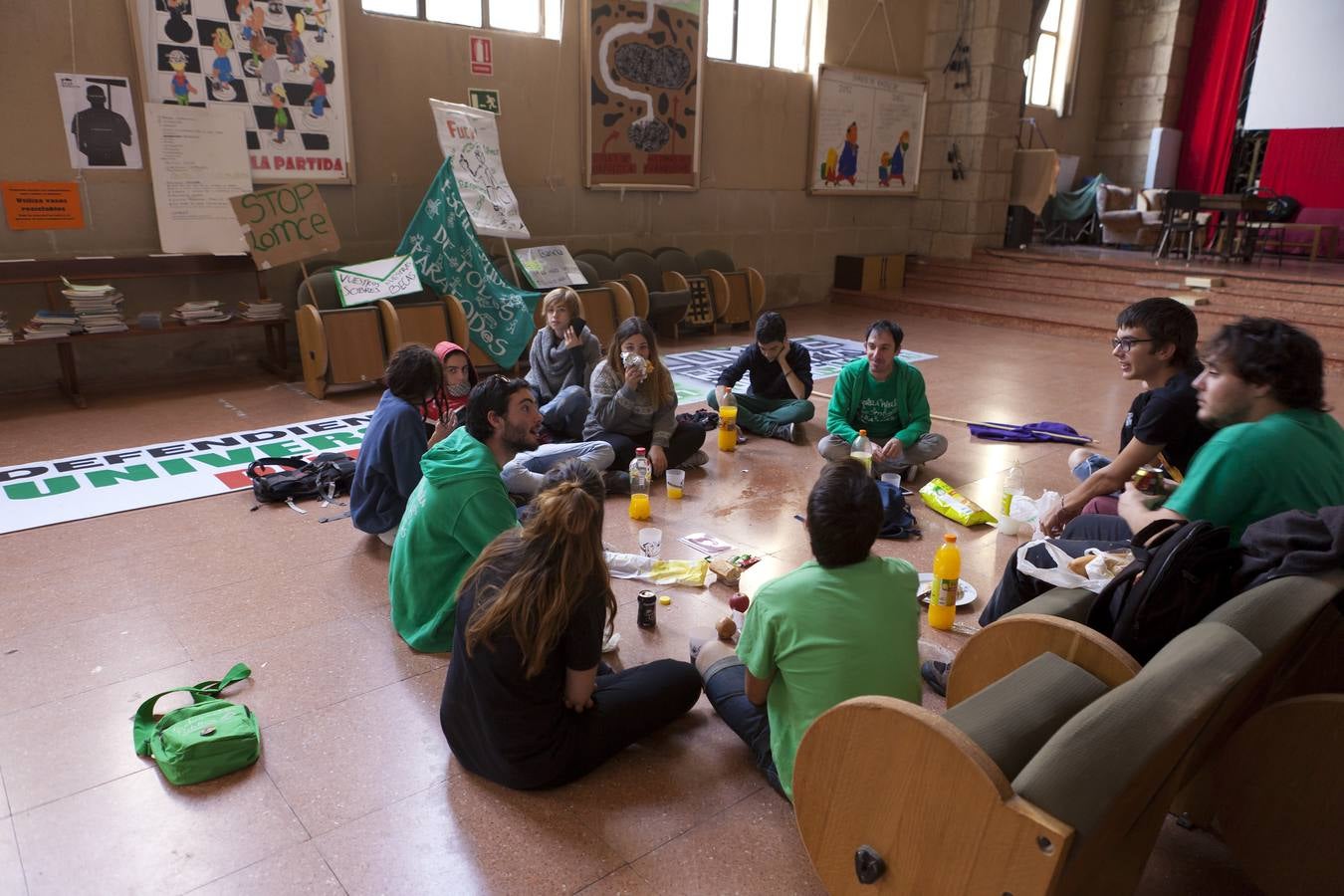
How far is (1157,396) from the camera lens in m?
3.39

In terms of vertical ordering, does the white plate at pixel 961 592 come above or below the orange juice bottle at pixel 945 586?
below

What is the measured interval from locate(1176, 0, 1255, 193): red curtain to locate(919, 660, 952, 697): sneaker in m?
14.6

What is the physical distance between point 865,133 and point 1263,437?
10043 millimetres

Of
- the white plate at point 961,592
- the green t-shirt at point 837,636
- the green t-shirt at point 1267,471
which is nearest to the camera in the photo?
the green t-shirt at point 837,636

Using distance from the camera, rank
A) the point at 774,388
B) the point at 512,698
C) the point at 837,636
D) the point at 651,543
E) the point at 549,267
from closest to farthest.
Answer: the point at 837,636
the point at 512,698
the point at 651,543
the point at 774,388
the point at 549,267

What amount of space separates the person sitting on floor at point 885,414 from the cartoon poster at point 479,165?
12.6 feet

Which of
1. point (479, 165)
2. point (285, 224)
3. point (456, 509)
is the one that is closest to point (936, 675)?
point (456, 509)

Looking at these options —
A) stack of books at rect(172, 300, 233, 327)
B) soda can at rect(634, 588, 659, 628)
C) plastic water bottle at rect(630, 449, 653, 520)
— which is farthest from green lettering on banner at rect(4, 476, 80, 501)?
soda can at rect(634, 588, 659, 628)

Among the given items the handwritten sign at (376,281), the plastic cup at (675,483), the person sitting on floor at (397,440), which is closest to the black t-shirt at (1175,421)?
the plastic cup at (675,483)

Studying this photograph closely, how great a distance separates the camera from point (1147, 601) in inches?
83.6

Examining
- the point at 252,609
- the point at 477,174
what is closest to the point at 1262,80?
the point at 477,174

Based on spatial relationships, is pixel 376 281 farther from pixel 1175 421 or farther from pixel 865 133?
pixel 865 133

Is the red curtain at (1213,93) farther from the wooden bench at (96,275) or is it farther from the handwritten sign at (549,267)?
the wooden bench at (96,275)

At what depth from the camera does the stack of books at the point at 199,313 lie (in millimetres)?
6418
